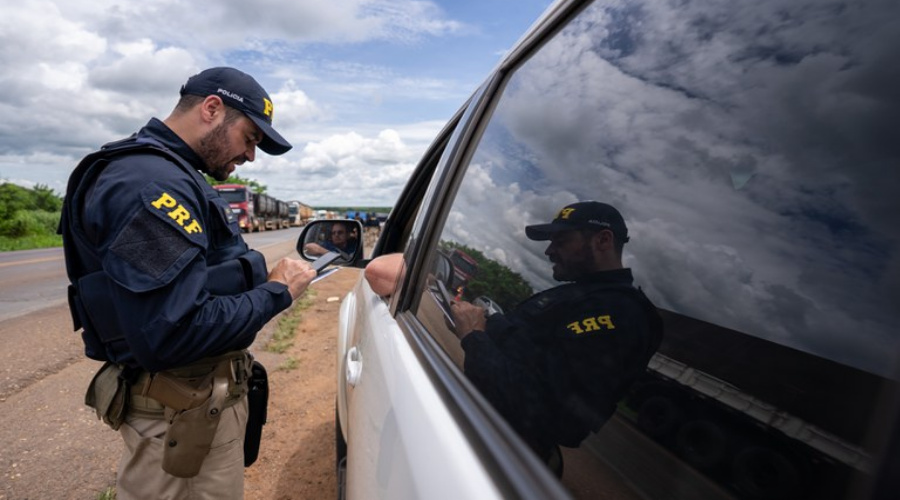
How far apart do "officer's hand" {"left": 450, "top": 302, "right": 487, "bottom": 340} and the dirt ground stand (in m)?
2.22

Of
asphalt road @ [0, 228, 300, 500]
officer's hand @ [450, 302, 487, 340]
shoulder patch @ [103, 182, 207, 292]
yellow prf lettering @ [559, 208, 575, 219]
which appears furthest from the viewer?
asphalt road @ [0, 228, 300, 500]

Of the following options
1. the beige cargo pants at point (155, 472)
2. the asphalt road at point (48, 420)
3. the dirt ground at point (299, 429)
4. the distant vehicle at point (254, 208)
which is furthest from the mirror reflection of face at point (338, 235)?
the distant vehicle at point (254, 208)

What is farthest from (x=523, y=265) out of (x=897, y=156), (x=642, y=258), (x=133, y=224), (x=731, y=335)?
(x=133, y=224)

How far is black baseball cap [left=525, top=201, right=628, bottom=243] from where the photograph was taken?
0.72 metres

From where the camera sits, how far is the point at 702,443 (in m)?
0.53

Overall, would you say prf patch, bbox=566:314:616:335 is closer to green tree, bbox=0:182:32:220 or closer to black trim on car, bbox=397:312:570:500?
black trim on car, bbox=397:312:570:500

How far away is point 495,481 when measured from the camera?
70cm

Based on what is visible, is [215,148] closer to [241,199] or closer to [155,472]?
[155,472]

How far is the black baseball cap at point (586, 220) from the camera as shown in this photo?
72 centimetres

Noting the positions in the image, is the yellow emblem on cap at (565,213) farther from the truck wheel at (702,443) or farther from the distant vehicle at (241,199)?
the distant vehicle at (241,199)

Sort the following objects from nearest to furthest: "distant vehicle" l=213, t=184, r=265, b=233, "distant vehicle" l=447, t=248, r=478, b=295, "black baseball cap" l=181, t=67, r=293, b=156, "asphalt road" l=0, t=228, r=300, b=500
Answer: "distant vehicle" l=447, t=248, r=478, b=295 < "black baseball cap" l=181, t=67, r=293, b=156 < "asphalt road" l=0, t=228, r=300, b=500 < "distant vehicle" l=213, t=184, r=265, b=233

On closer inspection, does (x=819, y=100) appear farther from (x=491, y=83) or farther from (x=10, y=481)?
(x=10, y=481)

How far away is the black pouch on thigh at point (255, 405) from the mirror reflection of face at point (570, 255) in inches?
65.0

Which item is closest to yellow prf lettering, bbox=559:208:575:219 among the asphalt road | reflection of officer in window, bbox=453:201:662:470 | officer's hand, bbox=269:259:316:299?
reflection of officer in window, bbox=453:201:662:470
